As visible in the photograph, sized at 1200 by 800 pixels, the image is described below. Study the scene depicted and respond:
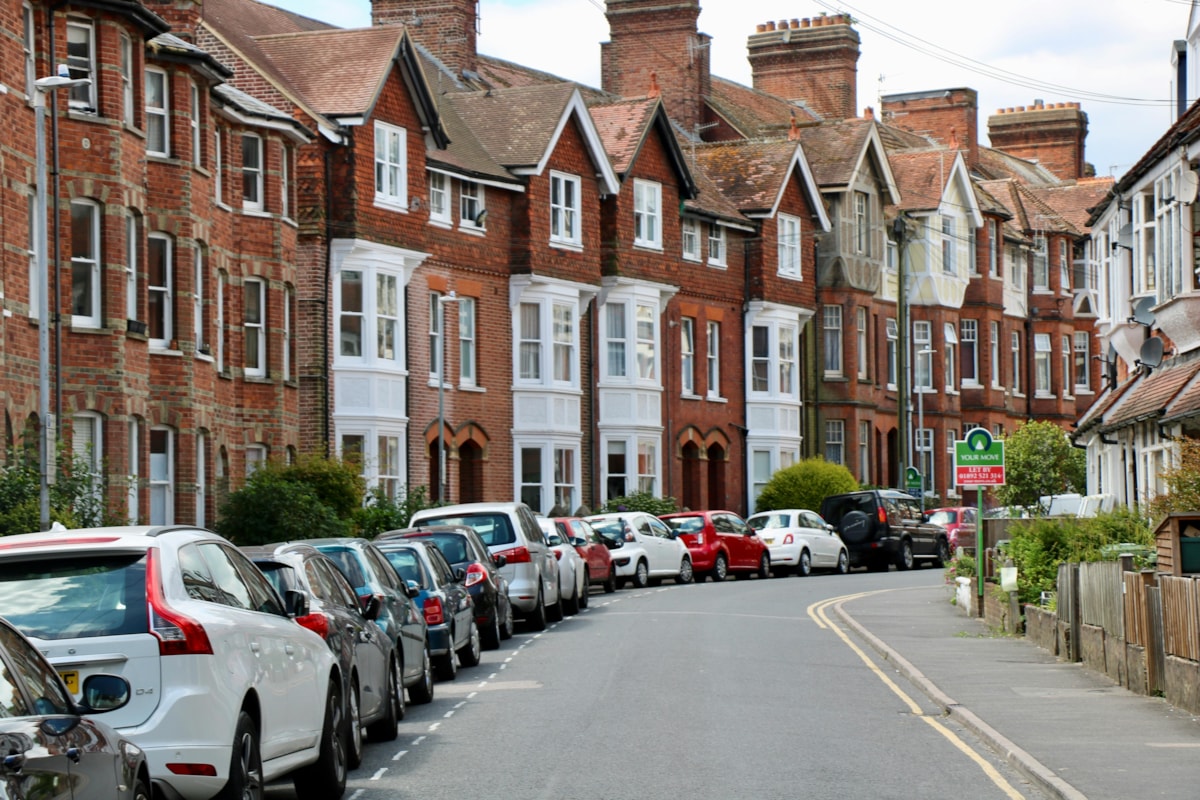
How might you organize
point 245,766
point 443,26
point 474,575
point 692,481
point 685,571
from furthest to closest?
point 692,481 → point 443,26 → point 685,571 → point 474,575 → point 245,766

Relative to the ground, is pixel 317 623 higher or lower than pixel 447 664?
higher

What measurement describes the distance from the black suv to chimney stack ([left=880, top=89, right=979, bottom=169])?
29282mm

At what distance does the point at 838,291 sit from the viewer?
60.9 m

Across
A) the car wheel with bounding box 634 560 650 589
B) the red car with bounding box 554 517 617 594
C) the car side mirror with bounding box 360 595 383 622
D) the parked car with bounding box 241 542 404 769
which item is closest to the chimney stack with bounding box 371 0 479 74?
the car wheel with bounding box 634 560 650 589

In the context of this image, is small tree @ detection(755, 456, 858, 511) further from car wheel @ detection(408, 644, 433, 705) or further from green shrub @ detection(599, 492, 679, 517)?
car wheel @ detection(408, 644, 433, 705)

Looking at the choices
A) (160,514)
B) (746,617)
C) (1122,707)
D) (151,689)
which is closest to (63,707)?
(151,689)

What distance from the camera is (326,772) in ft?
39.4

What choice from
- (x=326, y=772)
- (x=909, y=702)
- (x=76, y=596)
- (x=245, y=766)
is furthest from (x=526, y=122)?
(x=76, y=596)

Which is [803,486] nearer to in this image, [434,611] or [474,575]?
[474,575]

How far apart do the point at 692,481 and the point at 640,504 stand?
217 inches

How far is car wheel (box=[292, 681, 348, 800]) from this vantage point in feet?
39.3

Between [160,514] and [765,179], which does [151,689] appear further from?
[765,179]

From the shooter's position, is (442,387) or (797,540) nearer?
(442,387)

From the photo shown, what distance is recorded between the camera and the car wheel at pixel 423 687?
1795 cm
